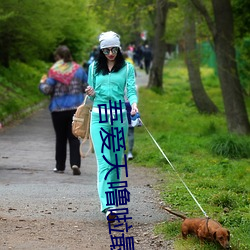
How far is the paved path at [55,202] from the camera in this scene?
22.7 feet

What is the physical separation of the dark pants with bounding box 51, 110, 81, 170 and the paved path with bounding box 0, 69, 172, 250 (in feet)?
0.74

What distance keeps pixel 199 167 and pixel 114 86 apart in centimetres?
477

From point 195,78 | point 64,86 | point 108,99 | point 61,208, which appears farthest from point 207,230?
point 195,78

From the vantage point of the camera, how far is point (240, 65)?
28016 mm

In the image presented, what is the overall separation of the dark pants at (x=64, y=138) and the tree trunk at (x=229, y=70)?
605cm

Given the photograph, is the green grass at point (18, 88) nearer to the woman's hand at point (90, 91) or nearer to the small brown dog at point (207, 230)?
the woman's hand at point (90, 91)

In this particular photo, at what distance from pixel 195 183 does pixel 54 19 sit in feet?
39.8

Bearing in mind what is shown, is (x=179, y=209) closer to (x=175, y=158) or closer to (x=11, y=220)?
(x=11, y=220)

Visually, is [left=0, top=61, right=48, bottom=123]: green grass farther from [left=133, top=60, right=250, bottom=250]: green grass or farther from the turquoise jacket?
the turquoise jacket

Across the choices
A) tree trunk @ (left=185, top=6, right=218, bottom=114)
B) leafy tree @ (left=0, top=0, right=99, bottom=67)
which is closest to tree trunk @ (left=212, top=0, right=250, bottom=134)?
leafy tree @ (left=0, top=0, right=99, bottom=67)

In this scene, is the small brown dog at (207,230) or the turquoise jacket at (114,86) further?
the turquoise jacket at (114,86)

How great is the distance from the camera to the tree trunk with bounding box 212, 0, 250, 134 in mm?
16438

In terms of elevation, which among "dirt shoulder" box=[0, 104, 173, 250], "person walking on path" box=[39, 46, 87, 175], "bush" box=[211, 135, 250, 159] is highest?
"person walking on path" box=[39, 46, 87, 175]

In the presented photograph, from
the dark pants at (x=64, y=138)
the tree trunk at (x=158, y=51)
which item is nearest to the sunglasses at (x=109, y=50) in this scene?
the dark pants at (x=64, y=138)
